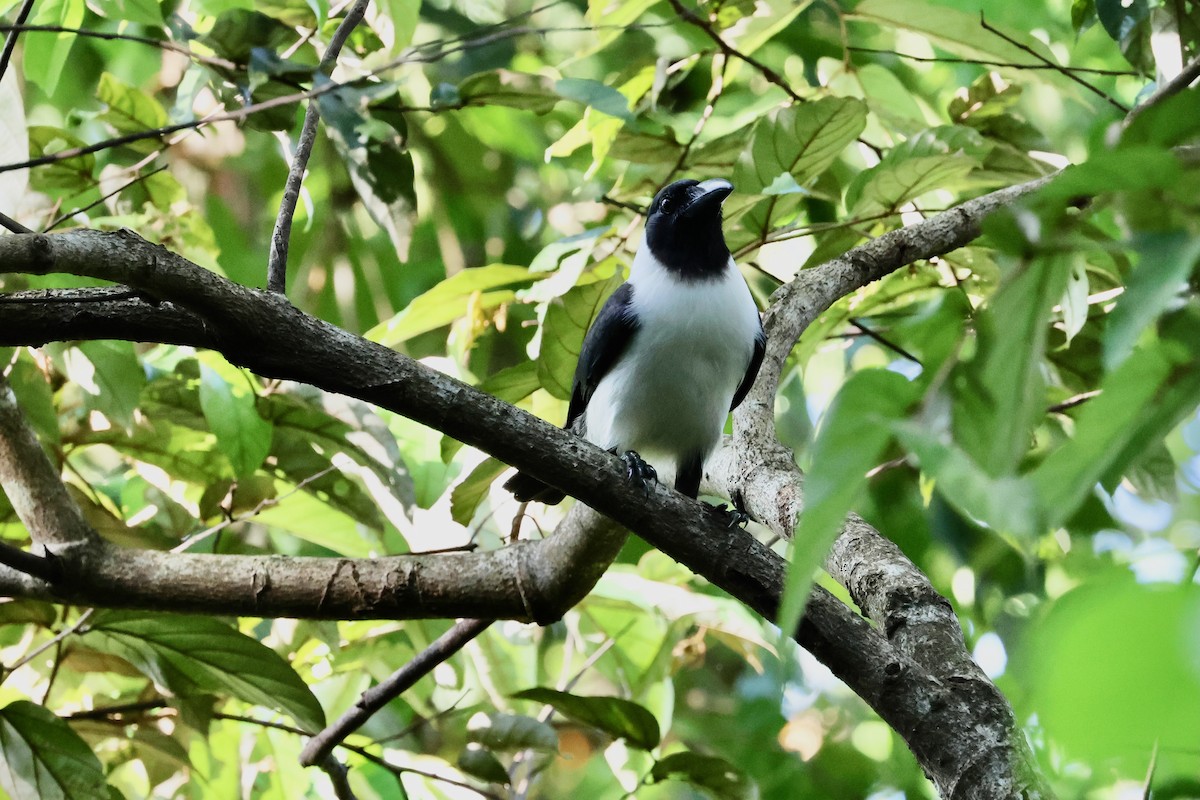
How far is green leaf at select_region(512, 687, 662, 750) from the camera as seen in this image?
7.64 feet

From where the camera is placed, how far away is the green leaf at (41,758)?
2.09 meters

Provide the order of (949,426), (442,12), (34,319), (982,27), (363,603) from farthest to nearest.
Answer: (442,12)
(982,27)
(363,603)
(34,319)
(949,426)

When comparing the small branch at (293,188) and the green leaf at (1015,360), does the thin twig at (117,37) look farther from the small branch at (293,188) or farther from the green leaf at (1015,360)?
the green leaf at (1015,360)

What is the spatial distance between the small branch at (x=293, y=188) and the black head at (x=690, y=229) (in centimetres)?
120

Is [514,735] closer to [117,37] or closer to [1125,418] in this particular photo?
[117,37]

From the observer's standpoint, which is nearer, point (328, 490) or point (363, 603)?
point (363, 603)

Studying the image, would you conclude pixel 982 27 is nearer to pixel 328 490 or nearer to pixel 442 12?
pixel 328 490

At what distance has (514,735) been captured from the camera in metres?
2.48

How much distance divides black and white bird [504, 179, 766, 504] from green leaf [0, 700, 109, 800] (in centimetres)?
114

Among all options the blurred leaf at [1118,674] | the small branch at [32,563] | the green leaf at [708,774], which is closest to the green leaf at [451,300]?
the small branch at [32,563]

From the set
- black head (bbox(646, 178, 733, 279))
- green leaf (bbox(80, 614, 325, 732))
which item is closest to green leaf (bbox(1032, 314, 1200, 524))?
green leaf (bbox(80, 614, 325, 732))

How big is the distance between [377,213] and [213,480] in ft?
3.09

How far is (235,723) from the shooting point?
9.42 feet

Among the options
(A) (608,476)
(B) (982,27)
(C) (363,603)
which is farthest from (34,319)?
(B) (982,27)
